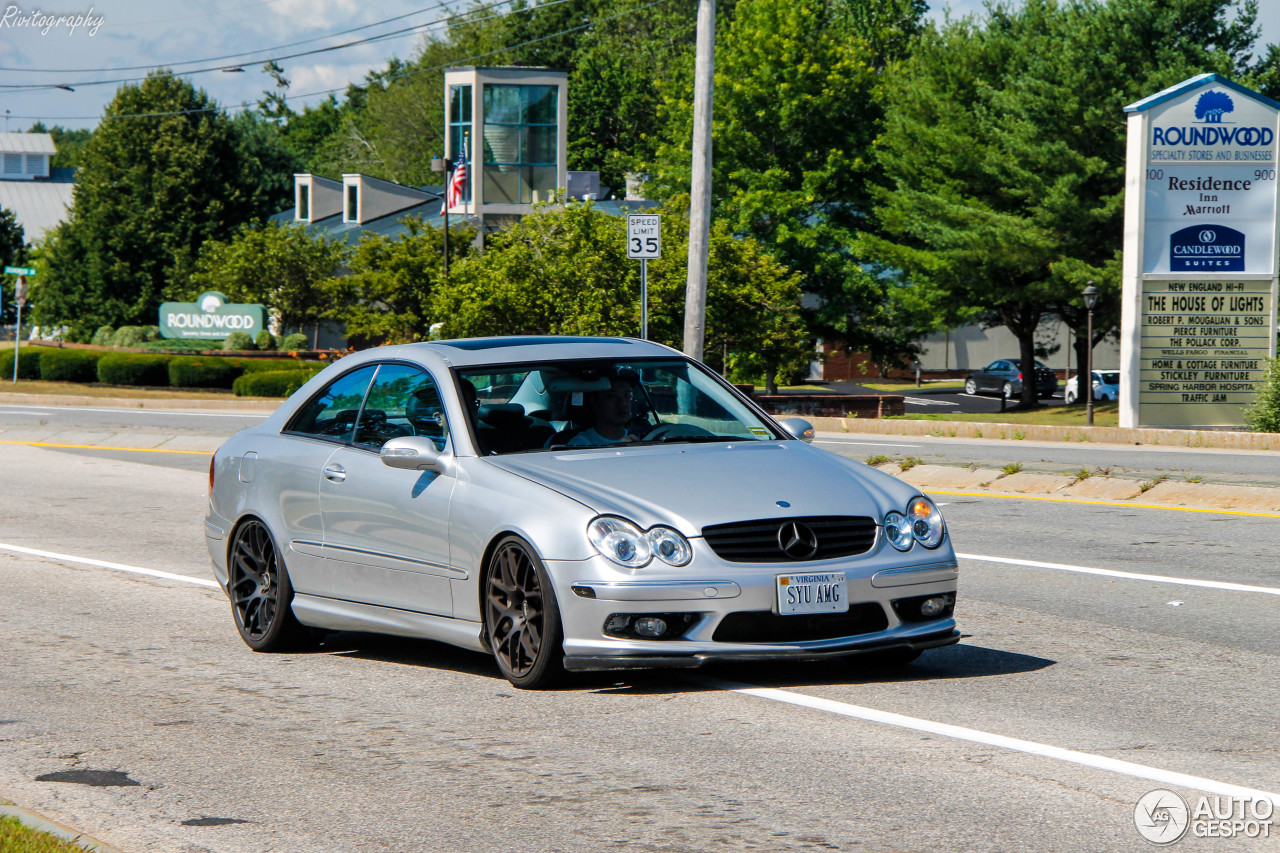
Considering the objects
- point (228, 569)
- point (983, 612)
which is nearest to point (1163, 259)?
point (983, 612)

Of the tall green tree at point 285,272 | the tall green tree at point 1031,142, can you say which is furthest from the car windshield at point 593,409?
the tall green tree at point 285,272

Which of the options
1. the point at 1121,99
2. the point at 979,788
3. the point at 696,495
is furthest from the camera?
the point at 1121,99

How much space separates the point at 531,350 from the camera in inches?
316

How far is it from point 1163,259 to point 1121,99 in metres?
16.6

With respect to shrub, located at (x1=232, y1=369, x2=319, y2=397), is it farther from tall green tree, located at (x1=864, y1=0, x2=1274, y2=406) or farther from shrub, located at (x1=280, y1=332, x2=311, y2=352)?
tall green tree, located at (x1=864, y1=0, x2=1274, y2=406)

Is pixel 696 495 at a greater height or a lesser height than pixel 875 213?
lesser

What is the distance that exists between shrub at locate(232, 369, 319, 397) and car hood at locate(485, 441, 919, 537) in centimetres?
3675

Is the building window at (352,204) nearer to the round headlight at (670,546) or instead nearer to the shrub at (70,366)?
the shrub at (70,366)

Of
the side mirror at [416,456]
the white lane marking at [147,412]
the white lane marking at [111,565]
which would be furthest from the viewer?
the white lane marking at [147,412]

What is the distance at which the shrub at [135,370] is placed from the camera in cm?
4997

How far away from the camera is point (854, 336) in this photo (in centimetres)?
5509

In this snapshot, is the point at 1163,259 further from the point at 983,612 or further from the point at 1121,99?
the point at 983,612

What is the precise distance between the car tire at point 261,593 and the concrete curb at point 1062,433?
1804cm

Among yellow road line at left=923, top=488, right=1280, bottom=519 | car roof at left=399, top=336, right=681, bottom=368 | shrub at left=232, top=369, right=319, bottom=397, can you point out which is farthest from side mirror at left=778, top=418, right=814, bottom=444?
shrub at left=232, top=369, right=319, bottom=397
